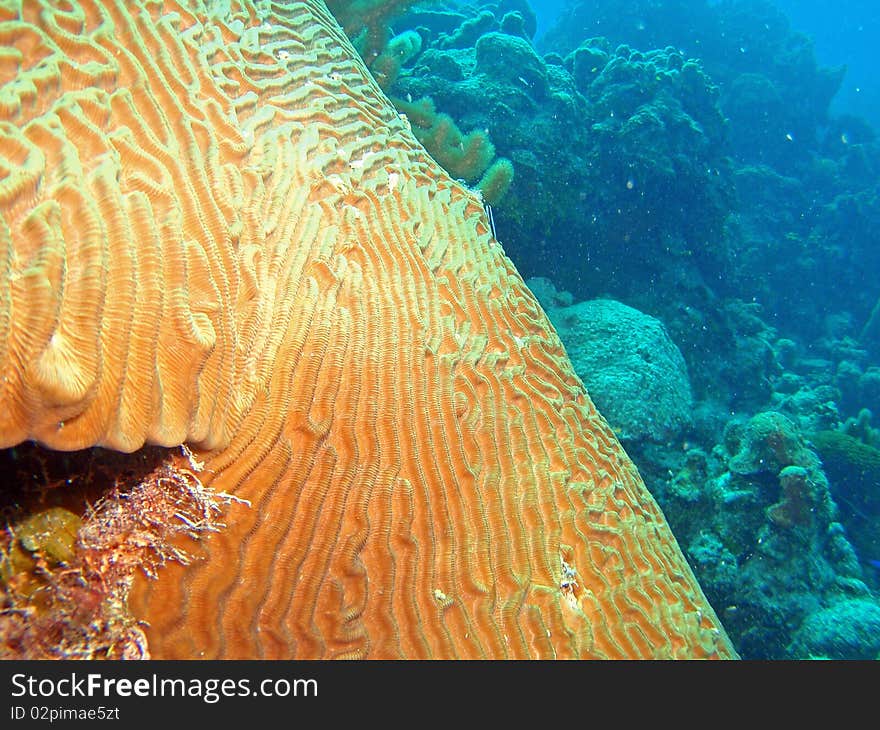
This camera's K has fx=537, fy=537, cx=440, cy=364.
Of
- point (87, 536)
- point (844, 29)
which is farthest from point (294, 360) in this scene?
point (844, 29)

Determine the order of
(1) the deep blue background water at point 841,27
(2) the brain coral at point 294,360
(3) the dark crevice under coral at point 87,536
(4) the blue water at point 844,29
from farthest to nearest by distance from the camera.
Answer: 1. (4) the blue water at point 844,29
2. (1) the deep blue background water at point 841,27
3. (3) the dark crevice under coral at point 87,536
4. (2) the brain coral at point 294,360

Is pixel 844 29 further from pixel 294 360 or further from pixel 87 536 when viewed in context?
pixel 87 536

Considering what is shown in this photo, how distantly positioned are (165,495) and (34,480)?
442 millimetres

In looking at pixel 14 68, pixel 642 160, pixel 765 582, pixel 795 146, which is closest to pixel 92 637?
pixel 14 68

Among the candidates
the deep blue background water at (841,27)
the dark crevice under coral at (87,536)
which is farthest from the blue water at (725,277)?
the deep blue background water at (841,27)

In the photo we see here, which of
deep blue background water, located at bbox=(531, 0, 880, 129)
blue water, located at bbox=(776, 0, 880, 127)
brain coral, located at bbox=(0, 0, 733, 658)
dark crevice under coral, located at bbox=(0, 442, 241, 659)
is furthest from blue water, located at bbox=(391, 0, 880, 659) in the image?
blue water, located at bbox=(776, 0, 880, 127)

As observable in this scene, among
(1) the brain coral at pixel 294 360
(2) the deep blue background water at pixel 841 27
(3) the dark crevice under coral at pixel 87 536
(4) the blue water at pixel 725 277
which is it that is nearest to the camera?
(1) the brain coral at pixel 294 360

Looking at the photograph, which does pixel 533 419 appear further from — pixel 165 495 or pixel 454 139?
pixel 454 139

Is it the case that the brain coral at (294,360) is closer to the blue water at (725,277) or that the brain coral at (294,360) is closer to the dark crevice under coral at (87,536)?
the dark crevice under coral at (87,536)

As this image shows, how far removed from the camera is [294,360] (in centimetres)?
248

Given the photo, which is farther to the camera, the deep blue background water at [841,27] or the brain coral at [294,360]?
the deep blue background water at [841,27]

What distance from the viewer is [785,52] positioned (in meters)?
24.7

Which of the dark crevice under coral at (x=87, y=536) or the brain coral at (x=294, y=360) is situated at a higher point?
the brain coral at (x=294, y=360)

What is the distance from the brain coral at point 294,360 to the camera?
5.77 ft
